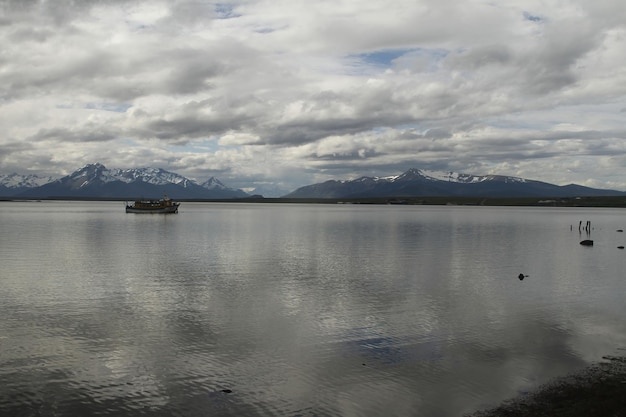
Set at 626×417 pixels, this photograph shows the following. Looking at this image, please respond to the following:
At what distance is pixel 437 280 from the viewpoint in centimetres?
4806

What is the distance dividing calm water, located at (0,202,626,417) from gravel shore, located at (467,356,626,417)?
94 centimetres

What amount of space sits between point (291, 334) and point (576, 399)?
14.8 metres

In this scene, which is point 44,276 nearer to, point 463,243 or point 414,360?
point 414,360

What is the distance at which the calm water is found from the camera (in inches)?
792

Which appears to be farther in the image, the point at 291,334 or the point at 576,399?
the point at 291,334

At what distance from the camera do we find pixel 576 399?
19.4m

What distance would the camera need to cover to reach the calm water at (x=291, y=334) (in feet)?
66.0

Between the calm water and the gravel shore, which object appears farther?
the calm water

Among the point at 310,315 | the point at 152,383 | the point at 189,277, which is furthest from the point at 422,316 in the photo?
the point at 189,277

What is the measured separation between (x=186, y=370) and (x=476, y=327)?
17742 mm

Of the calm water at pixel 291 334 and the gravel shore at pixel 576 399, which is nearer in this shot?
the gravel shore at pixel 576 399

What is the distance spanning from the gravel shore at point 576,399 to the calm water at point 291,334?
3.08ft

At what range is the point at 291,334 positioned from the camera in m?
28.9

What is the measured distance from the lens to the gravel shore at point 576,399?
18203 millimetres
